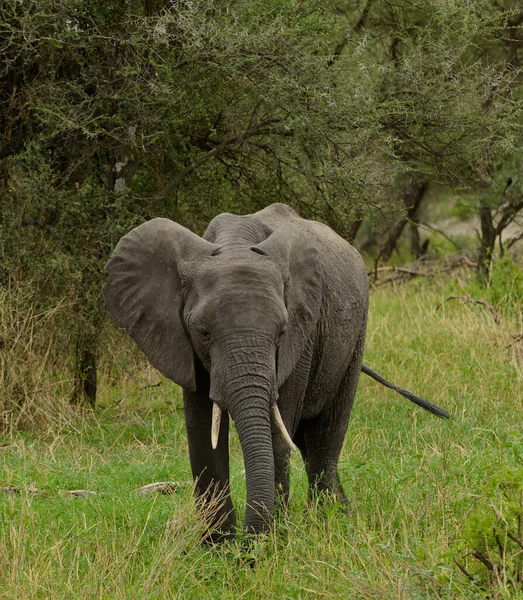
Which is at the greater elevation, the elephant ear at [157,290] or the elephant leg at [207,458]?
the elephant ear at [157,290]

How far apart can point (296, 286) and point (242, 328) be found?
64 centimetres

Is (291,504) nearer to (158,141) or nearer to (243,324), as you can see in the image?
(243,324)

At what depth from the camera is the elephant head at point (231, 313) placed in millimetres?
4805

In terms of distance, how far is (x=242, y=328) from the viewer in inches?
189

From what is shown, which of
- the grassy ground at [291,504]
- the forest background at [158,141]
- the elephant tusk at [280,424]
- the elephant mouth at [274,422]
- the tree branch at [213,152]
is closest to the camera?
the grassy ground at [291,504]

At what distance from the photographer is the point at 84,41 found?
8922 millimetres

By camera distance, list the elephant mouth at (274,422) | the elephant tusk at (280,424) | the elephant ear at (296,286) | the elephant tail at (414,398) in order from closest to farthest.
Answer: the elephant mouth at (274,422)
the elephant tusk at (280,424)
the elephant ear at (296,286)
the elephant tail at (414,398)

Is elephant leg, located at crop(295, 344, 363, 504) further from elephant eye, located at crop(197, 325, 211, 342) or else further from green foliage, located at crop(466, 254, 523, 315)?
green foliage, located at crop(466, 254, 523, 315)

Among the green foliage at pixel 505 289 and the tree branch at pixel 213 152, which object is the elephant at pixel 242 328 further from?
the green foliage at pixel 505 289

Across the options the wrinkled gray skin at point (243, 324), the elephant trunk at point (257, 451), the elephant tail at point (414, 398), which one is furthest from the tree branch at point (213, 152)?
the elephant trunk at point (257, 451)

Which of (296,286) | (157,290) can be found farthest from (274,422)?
(157,290)

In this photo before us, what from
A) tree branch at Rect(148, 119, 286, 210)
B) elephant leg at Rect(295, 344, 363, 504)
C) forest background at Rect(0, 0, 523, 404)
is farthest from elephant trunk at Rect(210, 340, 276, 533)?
tree branch at Rect(148, 119, 286, 210)

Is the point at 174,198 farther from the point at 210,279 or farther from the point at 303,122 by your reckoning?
the point at 210,279

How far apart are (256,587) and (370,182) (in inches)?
199
